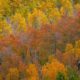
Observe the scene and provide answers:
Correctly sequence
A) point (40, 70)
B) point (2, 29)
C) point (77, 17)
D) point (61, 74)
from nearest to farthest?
point (61, 74) < point (40, 70) < point (77, 17) < point (2, 29)

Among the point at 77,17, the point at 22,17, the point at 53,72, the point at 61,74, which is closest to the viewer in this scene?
the point at 61,74

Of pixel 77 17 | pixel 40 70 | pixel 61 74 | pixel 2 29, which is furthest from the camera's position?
pixel 2 29

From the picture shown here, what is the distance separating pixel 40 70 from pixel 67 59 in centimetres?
475

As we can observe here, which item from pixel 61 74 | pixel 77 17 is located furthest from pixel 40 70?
pixel 77 17

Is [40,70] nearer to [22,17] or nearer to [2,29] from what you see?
[2,29]

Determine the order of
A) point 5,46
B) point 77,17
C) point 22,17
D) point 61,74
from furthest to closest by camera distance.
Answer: point 22,17, point 77,17, point 5,46, point 61,74

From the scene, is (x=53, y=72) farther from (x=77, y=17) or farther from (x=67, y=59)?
(x=77, y=17)

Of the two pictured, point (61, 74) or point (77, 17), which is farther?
point (77, 17)

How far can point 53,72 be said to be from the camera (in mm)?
59750

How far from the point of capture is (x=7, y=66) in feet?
220

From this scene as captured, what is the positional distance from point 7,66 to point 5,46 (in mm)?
7738

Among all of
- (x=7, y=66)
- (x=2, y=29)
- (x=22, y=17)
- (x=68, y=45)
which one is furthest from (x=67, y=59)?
(x=22, y=17)

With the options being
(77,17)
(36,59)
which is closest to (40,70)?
(36,59)

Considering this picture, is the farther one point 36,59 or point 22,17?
point 22,17
